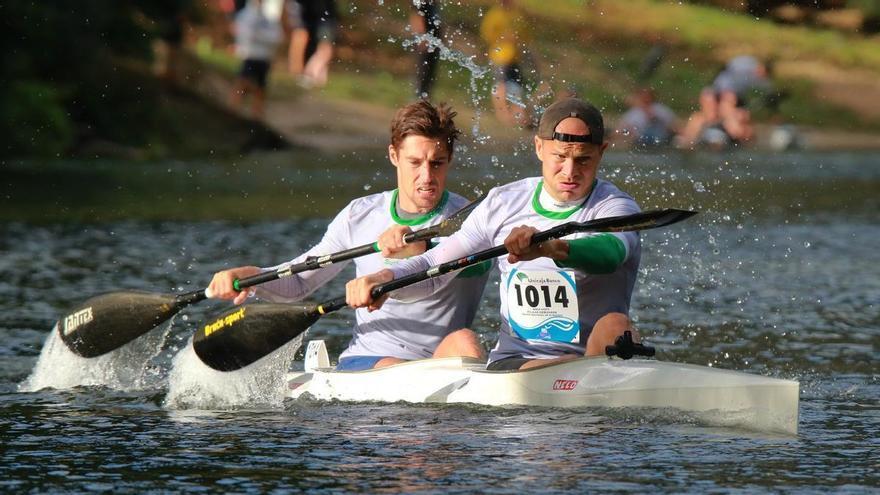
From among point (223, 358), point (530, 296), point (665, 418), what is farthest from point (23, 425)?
point (665, 418)

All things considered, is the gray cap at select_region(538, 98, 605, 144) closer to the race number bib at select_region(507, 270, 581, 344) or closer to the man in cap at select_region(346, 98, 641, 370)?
the man in cap at select_region(346, 98, 641, 370)

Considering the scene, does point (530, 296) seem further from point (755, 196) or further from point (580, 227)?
point (755, 196)

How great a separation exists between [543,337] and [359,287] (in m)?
1.03

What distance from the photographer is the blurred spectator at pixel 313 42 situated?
1342 inches

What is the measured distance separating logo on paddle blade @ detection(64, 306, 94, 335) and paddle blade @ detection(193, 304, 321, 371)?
1.11m

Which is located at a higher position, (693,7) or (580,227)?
(693,7)

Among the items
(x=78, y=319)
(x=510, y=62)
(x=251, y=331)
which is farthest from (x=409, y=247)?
(x=510, y=62)

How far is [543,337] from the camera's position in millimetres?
9969

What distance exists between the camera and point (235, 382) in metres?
10.9

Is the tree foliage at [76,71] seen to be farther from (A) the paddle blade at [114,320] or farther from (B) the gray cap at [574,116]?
(B) the gray cap at [574,116]

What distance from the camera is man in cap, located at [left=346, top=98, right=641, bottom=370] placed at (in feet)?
31.2

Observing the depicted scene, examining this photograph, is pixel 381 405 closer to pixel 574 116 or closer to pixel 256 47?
pixel 574 116

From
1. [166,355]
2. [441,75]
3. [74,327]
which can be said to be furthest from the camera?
[441,75]

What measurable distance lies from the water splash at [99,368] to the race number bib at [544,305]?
2.72 metres
